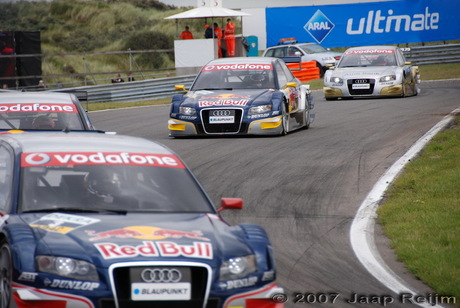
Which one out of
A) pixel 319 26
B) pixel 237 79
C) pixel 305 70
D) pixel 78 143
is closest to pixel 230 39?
pixel 305 70

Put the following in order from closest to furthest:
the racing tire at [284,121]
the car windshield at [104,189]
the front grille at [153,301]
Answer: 1. the front grille at [153,301]
2. the car windshield at [104,189]
3. the racing tire at [284,121]

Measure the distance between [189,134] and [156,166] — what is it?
33.6 feet

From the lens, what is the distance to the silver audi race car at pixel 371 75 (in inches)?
968

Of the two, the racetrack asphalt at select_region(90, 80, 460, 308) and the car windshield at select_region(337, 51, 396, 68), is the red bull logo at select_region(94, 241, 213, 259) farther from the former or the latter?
the car windshield at select_region(337, 51, 396, 68)

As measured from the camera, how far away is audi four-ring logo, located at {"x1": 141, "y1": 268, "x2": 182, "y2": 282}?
202 inches

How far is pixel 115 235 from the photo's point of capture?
5445 mm

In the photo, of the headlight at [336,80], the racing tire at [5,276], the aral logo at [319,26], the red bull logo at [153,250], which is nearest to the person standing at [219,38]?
the aral logo at [319,26]

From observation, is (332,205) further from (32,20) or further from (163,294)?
(32,20)

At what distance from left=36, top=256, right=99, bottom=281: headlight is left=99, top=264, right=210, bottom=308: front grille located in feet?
0.44

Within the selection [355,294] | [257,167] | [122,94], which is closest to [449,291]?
[355,294]

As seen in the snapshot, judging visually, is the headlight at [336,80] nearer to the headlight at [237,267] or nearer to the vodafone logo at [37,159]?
the vodafone logo at [37,159]

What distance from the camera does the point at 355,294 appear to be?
6617mm

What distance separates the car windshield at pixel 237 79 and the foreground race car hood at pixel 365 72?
290 inches

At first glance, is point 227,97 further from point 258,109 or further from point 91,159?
point 91,159
